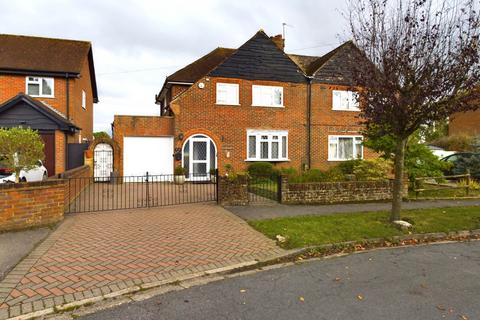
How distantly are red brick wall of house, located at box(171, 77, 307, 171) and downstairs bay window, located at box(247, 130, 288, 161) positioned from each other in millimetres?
231

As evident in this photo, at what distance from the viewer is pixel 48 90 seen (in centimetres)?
1834

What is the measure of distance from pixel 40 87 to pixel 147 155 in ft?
22.1

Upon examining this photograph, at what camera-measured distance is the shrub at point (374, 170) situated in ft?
42.7

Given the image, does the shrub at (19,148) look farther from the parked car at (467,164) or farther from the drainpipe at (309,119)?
the parked car at (467,164)

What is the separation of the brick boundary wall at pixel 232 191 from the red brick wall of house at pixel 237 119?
7.32 m

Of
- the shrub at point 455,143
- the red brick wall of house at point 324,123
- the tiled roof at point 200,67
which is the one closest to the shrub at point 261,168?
the red brick wall of house at point 324,123

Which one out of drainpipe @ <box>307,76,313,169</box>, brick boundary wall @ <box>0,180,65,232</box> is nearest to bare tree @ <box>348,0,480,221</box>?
brick boundary wall @ <box>0,180,65,232</box>

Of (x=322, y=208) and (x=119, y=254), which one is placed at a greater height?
(x=322, y=208)

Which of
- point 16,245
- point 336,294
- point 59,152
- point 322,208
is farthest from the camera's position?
point 59,152

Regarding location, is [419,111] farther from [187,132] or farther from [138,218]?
[187,132]

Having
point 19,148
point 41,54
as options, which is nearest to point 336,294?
point 19,148

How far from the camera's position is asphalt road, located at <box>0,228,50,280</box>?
5125mm

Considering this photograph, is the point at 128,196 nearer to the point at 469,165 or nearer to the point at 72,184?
the point at 72,184

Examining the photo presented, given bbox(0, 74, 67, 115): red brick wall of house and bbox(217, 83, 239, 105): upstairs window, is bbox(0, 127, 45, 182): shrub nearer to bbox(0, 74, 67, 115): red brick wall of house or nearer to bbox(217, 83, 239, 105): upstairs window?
bbox(217, 83, 239, 105): upstairs window
